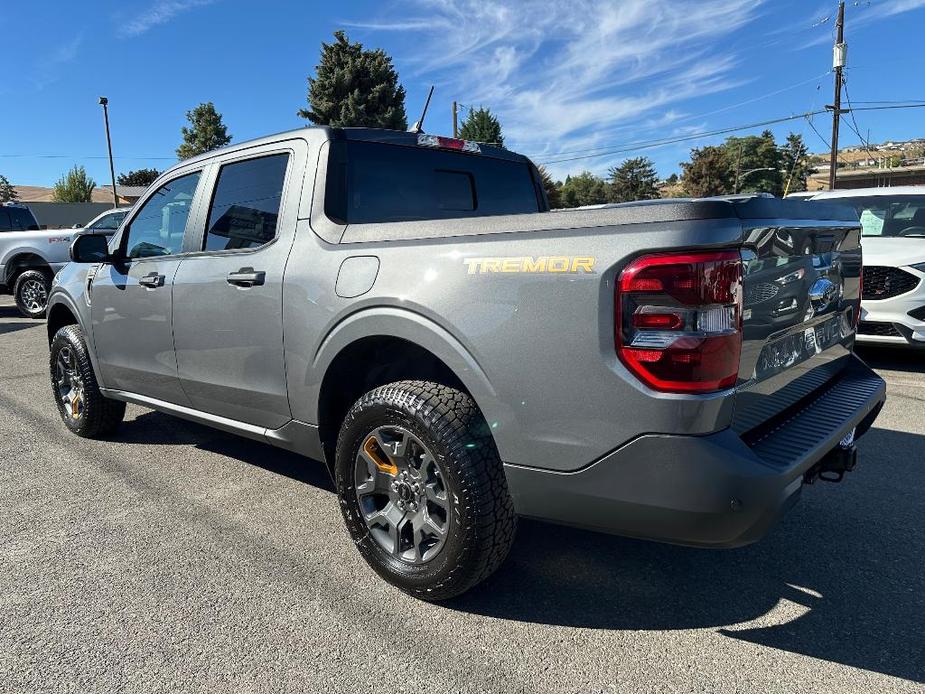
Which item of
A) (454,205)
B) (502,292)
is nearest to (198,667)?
(502,292)

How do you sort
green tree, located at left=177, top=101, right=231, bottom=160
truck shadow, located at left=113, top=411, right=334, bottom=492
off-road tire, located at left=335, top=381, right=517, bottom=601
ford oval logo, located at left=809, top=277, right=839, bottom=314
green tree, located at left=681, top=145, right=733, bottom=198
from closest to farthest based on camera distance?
off-road tire, located at left=335, top=381, right=517, bottom=601
ford oval logo, located at left=809, top=277, right=839, bottom=314
truck shadow, located at left=113, top=411, right=334, bottom=492
green tree, located at left=177, top=101, right=231, bottom=160
green tree, located at left=681, top=145, right=733, bottom=198

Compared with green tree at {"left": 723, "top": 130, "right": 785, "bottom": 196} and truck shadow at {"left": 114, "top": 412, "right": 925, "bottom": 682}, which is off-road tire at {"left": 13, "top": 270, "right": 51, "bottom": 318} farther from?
green tree at {"left": 723, "top": 130, "right": 785, "bottom": 196}

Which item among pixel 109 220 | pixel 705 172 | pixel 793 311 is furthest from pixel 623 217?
pixel 705 172

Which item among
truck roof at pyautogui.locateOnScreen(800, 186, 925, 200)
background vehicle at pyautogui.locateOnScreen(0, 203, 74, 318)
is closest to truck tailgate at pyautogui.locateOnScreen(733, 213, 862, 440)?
truck roof at pyautogui.locateOnScreen(800, 186, 925, 200)

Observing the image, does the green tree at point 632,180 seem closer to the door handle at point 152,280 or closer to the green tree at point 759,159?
the green tree at point 759,159

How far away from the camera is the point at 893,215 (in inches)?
274

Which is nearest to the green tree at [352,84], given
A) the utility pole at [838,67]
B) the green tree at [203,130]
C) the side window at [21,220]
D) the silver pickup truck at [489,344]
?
the green tree at [203,130]

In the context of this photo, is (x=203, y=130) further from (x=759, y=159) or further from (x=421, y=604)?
(x=759, y=159)

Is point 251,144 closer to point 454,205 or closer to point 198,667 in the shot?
point 454,205

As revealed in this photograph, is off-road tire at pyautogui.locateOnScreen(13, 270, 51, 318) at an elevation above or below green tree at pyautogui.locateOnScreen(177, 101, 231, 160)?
below

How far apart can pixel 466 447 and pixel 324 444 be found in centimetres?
88

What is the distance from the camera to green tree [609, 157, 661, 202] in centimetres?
9594

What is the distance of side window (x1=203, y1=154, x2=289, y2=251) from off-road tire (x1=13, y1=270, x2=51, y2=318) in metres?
10.7

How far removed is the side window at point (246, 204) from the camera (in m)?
3.08
